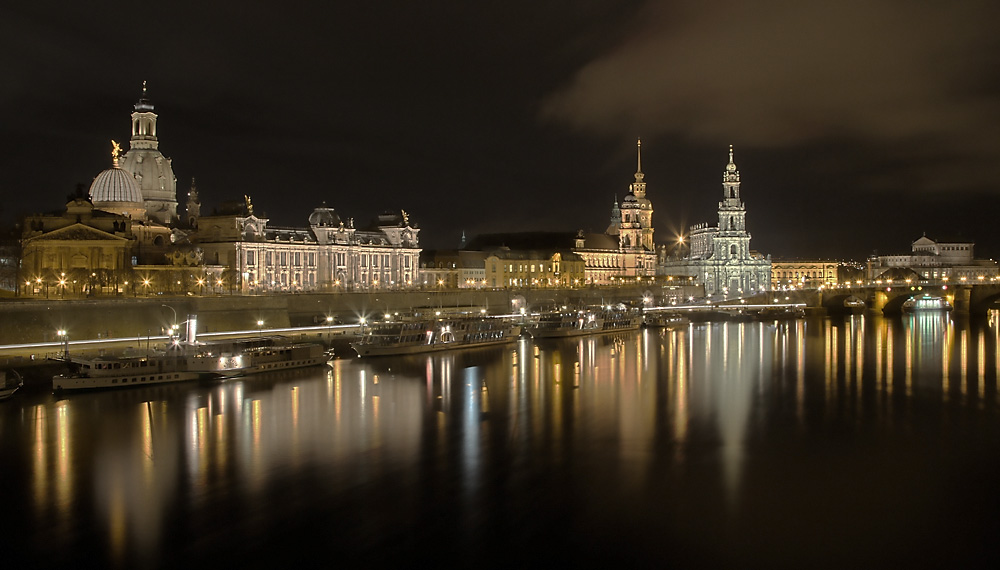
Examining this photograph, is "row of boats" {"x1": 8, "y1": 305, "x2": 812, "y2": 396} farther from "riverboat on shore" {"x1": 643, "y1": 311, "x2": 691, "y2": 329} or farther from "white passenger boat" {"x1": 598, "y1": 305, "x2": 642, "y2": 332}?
"riverboat on shore" {"x1": 643, "y1": 311, "x2": 691, "y2": 329}

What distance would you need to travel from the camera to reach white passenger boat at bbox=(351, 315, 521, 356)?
46.5 meters

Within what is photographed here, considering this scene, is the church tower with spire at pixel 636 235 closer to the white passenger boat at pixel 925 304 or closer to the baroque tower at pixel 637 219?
the baroque tower at pixel 637 219

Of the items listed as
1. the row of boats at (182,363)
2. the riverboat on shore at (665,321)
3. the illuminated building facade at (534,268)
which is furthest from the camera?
the illuminated building facade at (534,268)

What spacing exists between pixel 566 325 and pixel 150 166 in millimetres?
41441

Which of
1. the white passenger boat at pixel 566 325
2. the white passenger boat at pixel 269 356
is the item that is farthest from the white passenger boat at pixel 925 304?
the white passenger boat at pixel 269 356

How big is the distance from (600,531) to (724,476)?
573 centimetres

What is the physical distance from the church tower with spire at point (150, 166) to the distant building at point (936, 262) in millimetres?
123139

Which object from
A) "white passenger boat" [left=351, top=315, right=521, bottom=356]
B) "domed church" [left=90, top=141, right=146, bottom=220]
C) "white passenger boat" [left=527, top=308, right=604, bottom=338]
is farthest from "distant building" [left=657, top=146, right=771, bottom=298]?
"domed church" [left=90, top=141, right=146, bottom=220]

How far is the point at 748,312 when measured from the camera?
90562 mm

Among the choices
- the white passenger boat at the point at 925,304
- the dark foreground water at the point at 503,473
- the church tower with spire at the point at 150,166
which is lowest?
the dark foreground water at the point at 503,473

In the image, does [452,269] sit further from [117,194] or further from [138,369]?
[138,369]

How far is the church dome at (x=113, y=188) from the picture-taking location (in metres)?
66.2

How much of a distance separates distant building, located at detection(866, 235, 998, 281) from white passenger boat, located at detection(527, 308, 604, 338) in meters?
103

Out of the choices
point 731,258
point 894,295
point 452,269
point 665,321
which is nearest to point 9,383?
point 665,321
